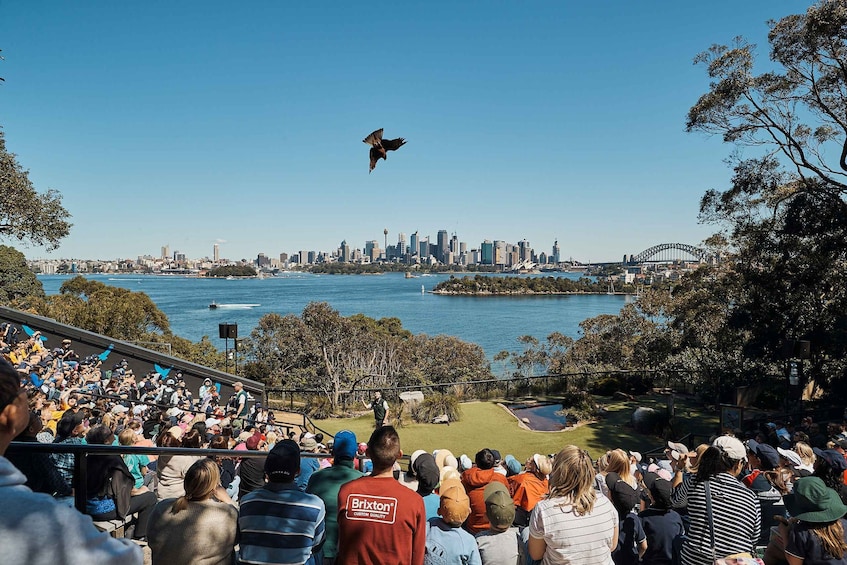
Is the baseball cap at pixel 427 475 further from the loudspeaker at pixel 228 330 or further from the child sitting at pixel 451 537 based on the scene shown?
the loudspeaker at pixel 228 330

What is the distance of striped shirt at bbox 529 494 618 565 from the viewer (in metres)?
2.66

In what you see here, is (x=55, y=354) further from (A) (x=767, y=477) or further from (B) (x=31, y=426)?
(A) (x=767, y=477)

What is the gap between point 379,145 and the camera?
6.33 m

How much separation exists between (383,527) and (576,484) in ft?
3.25

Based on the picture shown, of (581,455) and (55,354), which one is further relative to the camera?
(55,354)

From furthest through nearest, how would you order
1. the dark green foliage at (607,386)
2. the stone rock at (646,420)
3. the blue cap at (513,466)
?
1. the dark green foliage at (607,386)
2. the stone rock at (646,420)
3. the blue cap at (513,466)

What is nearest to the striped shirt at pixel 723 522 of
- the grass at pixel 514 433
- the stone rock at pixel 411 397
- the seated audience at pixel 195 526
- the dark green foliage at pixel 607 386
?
the seated audience at pixel 195 526

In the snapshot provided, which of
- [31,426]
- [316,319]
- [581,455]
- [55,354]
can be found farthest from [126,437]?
[316,319]

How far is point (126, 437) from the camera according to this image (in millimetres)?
4520

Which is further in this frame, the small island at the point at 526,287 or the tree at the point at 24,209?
the small island at the point at 526,287

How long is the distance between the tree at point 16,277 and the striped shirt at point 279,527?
1810 inches

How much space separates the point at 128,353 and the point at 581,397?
539 inches

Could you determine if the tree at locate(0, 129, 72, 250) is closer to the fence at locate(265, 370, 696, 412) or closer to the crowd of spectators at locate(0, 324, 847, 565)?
the fence at locate(265, 370, 696, 412)

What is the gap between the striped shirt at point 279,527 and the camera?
249cm
